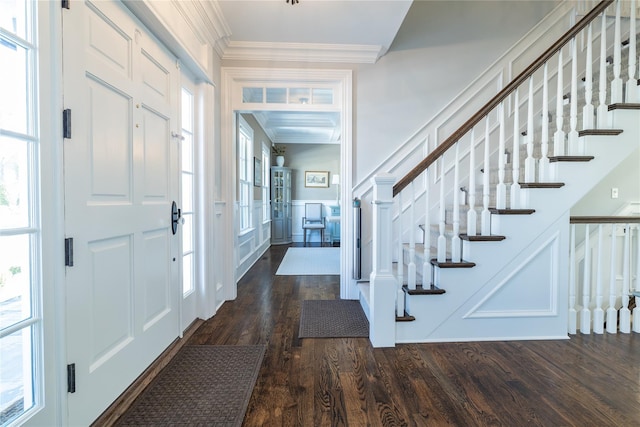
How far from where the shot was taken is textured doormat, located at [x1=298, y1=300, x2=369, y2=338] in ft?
7.70

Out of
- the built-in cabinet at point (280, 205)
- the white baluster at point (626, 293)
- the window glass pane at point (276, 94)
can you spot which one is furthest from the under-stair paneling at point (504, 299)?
the built-in cabinet at point (280, 205)

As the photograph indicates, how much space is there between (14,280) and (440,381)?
2038 millimetres

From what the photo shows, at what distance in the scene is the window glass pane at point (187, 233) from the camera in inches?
94.8

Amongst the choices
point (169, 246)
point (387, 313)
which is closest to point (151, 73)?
point (169, 246)

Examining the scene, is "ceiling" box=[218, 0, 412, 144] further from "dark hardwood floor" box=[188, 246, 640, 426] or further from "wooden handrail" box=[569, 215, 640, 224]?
"dark hardwood floor" box=[188, 246, 640, 426]

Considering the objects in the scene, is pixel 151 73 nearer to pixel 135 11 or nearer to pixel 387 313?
pixel 135 11

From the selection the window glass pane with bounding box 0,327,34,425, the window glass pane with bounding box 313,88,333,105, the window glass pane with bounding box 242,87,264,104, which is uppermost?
the window glass pane with bounding box 242,87,264,104

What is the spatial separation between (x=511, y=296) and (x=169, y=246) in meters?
2.53

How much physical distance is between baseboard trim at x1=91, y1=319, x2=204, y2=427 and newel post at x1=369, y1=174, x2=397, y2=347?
142cm

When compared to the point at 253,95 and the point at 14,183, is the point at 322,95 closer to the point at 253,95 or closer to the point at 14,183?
the point at 253,95

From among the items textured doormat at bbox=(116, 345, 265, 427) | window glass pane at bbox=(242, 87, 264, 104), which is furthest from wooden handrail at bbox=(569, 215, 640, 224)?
window glass pane at bbox=(242, 87, 264, 104)

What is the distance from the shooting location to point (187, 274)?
8.15ft

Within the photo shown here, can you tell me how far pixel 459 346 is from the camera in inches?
84.4

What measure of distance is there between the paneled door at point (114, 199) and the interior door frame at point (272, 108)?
37.9 inches
